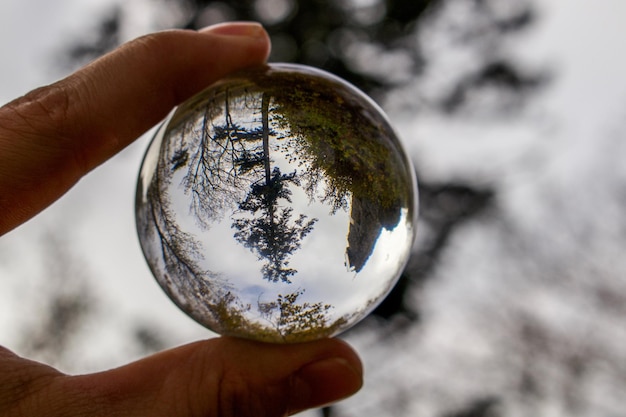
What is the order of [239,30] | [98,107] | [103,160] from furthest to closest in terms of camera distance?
[239,30]
[103,160]
[98,107]

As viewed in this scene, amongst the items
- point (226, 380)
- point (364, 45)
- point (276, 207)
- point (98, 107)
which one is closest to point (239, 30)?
point (98, 107)

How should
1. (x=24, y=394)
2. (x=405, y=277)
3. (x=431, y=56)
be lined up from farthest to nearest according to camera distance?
(x=431, y=56), (x=405, y=277), (x=24, y=394)

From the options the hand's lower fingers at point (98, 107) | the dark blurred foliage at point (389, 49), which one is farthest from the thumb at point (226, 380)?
the dark blurred foliage at point (389, 49)

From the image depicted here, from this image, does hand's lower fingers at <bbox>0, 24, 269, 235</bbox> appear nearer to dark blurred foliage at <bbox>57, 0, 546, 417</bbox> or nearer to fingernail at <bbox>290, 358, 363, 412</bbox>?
fingernail at <bbox>290, 358, 363, 412</bbox>

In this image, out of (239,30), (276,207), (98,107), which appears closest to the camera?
(276,207)

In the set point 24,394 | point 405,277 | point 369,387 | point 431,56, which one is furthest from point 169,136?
point 369,387

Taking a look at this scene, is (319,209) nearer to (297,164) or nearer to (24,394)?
(297,164)

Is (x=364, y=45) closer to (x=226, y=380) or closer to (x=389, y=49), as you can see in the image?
(x=389, y=49)

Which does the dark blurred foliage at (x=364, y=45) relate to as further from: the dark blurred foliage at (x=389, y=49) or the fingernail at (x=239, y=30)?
the fingernail at (x=239, y=30)
